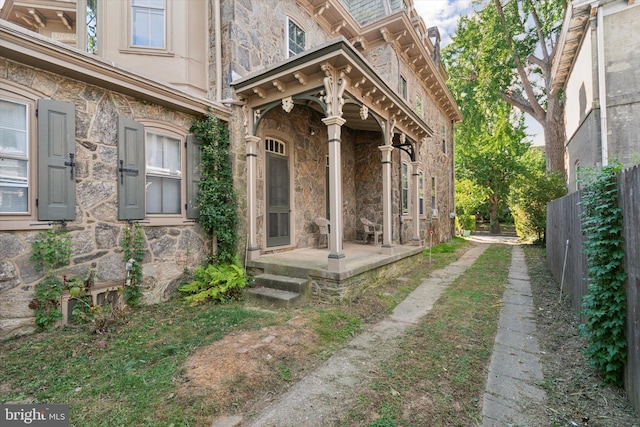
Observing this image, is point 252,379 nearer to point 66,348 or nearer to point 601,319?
point 66,348

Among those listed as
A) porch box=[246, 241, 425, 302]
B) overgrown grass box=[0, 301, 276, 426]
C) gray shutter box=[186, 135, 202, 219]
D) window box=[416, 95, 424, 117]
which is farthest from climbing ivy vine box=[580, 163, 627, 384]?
window box=[416, 95, 424, 117]

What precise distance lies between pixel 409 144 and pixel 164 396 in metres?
7.49

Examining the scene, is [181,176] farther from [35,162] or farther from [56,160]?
[35,162]

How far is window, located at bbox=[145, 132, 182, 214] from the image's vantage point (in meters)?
4.49

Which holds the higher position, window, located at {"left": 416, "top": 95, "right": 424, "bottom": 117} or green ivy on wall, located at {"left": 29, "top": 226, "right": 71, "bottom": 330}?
window, located at {"left": 416, "top": 95, "right": 424, "bottom": 117}

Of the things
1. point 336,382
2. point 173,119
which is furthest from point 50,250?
point 336,382

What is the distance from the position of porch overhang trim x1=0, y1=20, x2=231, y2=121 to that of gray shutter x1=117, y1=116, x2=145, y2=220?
0.46m

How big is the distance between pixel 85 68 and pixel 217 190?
229cm

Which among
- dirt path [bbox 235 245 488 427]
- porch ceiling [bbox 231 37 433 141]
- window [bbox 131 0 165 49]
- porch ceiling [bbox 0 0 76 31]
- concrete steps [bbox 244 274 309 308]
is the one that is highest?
porch ceiling [bbox 0 0 76 31]

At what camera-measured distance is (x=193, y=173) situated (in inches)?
193

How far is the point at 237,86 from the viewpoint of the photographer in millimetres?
5203

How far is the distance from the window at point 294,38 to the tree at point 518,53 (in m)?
10.2

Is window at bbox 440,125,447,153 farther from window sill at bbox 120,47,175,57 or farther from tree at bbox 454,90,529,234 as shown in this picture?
window sill at bbox 120,47,175,57

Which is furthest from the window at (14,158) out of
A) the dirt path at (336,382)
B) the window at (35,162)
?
the dirt path at (336,382)
